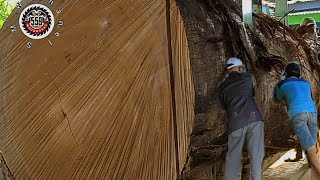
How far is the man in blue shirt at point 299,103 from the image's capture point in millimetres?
4832

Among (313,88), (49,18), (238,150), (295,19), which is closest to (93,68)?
(49,18)

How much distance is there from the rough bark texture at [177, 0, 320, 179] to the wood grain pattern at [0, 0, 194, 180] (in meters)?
0.19

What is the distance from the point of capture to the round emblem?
136 inches

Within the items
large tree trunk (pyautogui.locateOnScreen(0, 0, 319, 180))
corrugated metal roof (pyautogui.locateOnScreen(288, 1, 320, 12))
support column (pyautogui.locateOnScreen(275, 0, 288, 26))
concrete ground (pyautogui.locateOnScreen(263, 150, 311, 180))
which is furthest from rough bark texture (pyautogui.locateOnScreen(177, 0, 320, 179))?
corrugated metal roof (pyautogui.locateOnScreen(288, 1, 320, 12))

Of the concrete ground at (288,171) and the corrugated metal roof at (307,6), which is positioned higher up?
the corrugated metal roof at (307,6)

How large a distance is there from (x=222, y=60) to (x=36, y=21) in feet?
4.61

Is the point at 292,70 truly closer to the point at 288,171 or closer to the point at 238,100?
the point at 238,100

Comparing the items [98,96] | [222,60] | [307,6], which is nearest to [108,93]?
[98,96]

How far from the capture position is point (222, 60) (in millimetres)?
3943

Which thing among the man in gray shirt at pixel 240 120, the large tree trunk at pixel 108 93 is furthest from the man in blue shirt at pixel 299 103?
the large tree trunk at pixel 108 93

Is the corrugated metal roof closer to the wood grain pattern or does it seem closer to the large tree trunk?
the large tree trunk

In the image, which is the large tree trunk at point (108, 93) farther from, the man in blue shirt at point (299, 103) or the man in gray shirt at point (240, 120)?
the man in blue shirt at point (299, 103)

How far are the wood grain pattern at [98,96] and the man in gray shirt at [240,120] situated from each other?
740 mm

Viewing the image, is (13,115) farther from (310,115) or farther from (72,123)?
(310,115)
